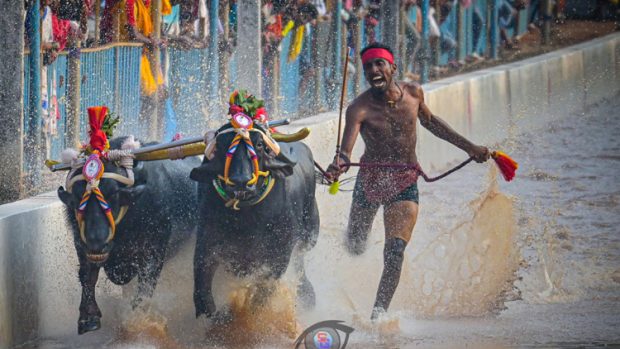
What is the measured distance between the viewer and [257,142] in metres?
8.52

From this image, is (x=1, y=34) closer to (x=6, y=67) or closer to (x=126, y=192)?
(x=6, y=67)

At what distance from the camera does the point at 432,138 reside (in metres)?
15.8

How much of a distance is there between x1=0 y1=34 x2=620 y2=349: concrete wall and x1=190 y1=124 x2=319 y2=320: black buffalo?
0.88 m

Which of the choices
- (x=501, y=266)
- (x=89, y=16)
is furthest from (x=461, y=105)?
(x=501, y=266)

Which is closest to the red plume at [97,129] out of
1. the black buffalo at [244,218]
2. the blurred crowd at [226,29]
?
the black buffalo at [244,218]

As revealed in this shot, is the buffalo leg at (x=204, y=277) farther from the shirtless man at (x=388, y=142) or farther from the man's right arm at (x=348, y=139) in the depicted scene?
the shirtless man at (x=388, y=142)

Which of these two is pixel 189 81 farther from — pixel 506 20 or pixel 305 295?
pixel 506 20

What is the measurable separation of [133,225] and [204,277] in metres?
0.54

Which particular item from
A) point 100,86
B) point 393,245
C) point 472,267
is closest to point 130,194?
point 393,245

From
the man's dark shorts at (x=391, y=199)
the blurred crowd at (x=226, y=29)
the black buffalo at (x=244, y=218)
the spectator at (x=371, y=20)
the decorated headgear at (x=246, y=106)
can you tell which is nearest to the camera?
the black buffalo at (x=244, y=218)

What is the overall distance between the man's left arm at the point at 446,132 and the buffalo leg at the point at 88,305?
8.34ft

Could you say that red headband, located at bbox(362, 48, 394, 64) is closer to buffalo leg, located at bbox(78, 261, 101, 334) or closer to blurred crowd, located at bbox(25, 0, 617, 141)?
buffalo leg, located at bbox(78, 261, 101, 334)

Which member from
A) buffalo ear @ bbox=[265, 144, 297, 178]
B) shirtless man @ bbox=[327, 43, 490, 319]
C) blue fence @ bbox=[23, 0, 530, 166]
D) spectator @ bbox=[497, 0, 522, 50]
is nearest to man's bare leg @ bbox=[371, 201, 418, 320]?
shirtless man @ bbox=[327, 43, 490, 319]

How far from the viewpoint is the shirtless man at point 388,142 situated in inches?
370
